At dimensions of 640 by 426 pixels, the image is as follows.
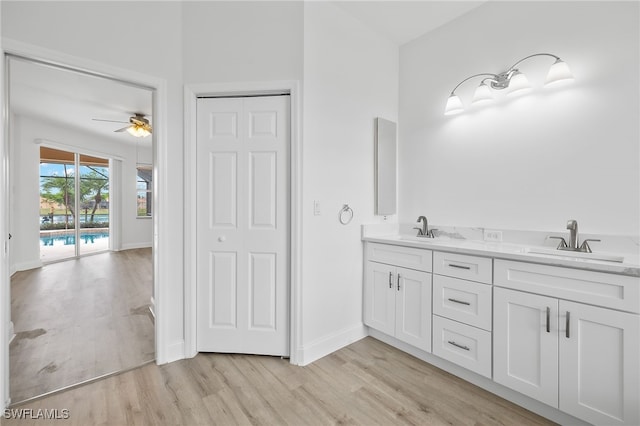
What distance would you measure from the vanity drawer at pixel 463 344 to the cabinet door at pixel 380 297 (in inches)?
15.4

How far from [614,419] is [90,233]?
3851 mm

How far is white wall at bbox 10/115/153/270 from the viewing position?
193 cm

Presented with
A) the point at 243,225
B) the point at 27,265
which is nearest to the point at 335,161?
the point at 243,225

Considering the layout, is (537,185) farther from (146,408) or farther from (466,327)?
(146,408)

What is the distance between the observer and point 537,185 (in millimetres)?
2027

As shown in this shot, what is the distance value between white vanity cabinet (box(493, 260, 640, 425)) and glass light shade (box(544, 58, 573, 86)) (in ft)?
3.95

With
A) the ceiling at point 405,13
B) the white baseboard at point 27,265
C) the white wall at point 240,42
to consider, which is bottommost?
the white baseboard at point 27,265

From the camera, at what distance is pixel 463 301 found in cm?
188

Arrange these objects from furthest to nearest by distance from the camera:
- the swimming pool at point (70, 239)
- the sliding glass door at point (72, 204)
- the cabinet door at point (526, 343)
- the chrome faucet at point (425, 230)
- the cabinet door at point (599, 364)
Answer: the chrome faucet at point (425, 230) < the swimming pool at point (70, 239) < the sliding glass door at point (72, 204) < the cabinet door at point (526, 343) < the cabinet door at point (599, 364)

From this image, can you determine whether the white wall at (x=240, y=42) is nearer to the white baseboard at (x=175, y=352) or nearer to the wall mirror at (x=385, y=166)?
the wall mirror at (x=385, y=166)

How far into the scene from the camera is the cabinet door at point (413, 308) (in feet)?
6.82

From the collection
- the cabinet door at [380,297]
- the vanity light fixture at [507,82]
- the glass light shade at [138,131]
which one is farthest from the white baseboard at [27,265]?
the vanity light fixture at [507,82]

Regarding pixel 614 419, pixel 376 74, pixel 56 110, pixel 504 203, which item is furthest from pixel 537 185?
pixel 56 110

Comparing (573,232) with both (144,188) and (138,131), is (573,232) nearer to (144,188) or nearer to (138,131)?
(144,188)
